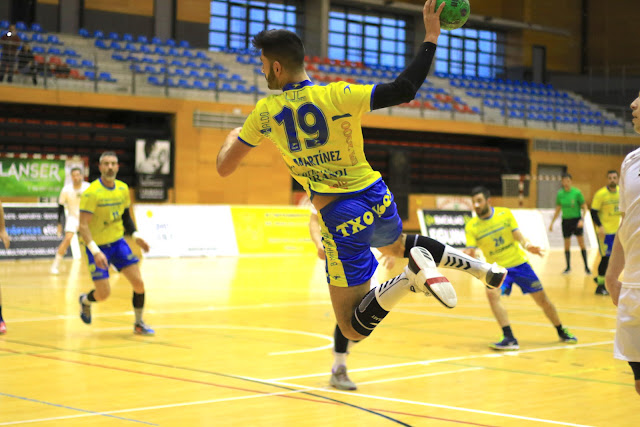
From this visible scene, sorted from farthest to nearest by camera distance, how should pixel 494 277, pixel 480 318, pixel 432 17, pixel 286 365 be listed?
pixel 480 318 < pixel 286 365 < pixel 494 277 < pixel 432 17

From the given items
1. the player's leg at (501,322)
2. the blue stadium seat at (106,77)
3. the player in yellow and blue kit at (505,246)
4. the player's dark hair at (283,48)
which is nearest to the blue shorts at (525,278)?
the player in yellow and blue kit at (505,246)

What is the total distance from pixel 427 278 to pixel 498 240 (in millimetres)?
5626

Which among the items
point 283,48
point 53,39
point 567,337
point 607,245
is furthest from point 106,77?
point 283,48

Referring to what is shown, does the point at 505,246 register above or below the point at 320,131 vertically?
below

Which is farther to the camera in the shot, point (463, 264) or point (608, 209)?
point (608, 209)

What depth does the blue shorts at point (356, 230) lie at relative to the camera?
195 inches

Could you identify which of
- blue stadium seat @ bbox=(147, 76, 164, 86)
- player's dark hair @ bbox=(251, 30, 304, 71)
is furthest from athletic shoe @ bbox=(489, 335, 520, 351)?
blue stadium seat @ bbox=(147, 76, 164, 86)

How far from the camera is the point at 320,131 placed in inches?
191

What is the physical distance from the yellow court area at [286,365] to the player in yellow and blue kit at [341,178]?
1.44 metres

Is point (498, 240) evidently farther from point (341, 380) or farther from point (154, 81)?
point (154, 81)

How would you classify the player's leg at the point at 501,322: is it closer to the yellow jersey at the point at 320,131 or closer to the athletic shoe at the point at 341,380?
the athletic shoe at the point at 341,380

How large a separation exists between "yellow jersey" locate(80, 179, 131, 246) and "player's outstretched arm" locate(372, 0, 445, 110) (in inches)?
246

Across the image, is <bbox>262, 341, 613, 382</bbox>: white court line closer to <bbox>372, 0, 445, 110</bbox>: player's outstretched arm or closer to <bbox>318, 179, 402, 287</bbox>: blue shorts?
<bbox>318, 179, 402, 287</bbox>: blue shorts

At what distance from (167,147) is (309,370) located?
19.3m
